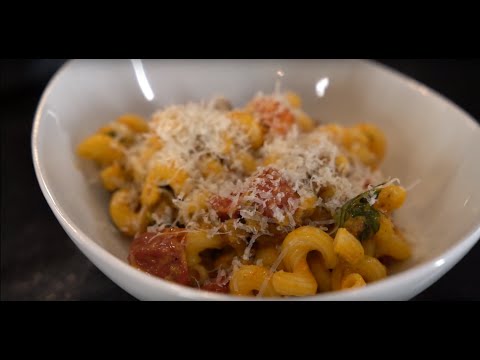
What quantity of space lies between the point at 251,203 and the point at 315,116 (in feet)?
3.31

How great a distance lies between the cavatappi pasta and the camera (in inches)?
51.4

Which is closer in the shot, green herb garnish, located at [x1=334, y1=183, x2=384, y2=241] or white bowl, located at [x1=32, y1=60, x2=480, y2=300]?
white bowl, located at [x1=32, y1=60, x2=480, y2=300]

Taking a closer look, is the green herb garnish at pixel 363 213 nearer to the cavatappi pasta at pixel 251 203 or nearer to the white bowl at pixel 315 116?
the cavatappi pasta at pixel 251 203

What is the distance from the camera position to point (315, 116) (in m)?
2.23

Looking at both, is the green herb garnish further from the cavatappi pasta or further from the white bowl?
the white bowl

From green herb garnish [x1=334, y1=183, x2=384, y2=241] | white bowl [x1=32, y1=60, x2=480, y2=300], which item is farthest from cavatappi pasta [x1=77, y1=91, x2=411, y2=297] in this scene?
white bowl [x1=32, y1=60, x2=480, y2=300]

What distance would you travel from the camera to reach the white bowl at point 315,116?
1222 mm

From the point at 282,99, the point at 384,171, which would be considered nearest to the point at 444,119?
the point at 384,171

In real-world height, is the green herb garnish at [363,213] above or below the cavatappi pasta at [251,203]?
above

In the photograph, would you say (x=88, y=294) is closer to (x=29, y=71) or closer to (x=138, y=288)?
(x=138, y=288)

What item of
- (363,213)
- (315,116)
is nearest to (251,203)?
(363,213)

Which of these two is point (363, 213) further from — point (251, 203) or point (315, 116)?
point (315, 116)

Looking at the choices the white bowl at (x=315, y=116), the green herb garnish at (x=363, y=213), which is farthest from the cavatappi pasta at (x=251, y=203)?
the white bowl at (x=315, y=116)

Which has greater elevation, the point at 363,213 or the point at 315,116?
the point at 363,213
